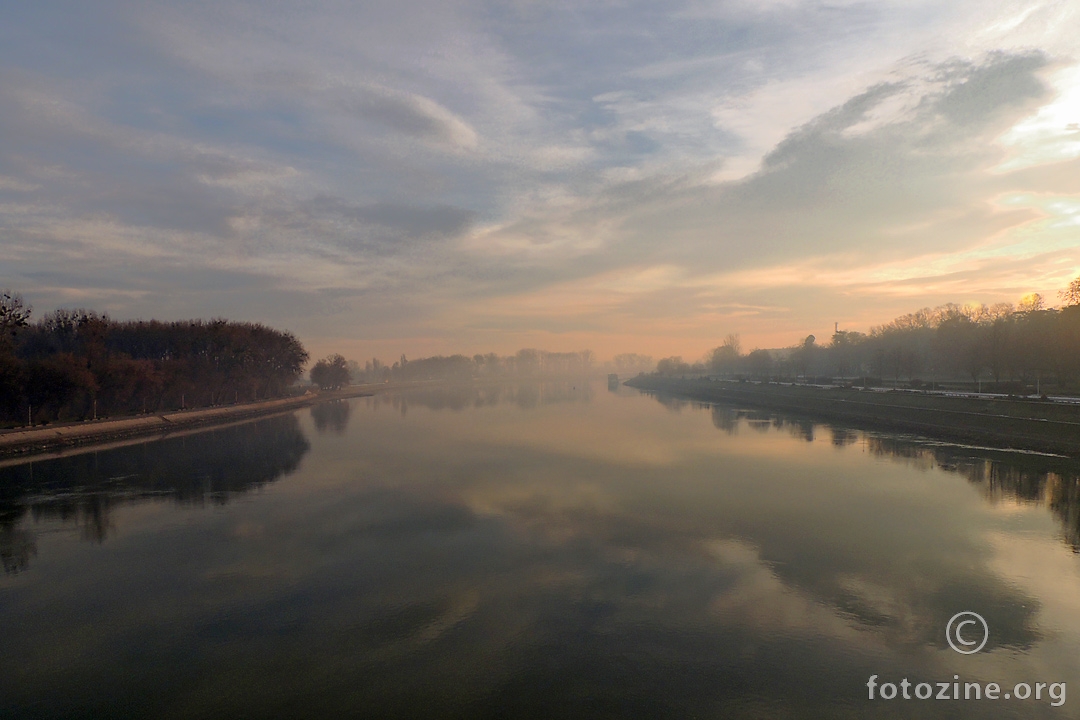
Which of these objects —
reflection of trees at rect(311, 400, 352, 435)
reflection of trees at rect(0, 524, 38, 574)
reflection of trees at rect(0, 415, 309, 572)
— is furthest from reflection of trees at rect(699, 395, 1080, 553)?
reflection of trees at rect(311, 400, 352, 435)

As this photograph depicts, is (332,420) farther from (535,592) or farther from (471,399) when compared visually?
(535,592)

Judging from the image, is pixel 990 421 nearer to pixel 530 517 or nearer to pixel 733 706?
pixel 530 517

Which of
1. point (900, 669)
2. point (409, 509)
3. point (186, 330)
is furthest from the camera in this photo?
point (186, 330)

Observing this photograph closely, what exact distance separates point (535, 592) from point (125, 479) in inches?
1255

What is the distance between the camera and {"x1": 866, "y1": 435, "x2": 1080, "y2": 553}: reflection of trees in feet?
82.2

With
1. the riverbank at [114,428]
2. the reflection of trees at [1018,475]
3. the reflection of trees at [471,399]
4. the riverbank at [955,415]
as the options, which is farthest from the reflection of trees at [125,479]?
the riverbank at [955,415]

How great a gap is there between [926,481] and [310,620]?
3239 cm

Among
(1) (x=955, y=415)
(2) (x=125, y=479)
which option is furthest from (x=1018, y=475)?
(2) (x=125, y=479)

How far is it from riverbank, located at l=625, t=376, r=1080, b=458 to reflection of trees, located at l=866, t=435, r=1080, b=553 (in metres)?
3.82

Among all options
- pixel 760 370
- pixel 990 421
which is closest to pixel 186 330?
pixel 990 421

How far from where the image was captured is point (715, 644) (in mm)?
12508

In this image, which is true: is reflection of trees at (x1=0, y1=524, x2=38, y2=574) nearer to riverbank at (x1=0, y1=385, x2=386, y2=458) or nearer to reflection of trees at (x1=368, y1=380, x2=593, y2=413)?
riverbank at (x1=0, y1=385, x2=386, y2=458)

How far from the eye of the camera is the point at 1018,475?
1261 inches

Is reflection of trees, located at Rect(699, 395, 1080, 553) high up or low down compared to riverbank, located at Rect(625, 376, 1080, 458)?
down
